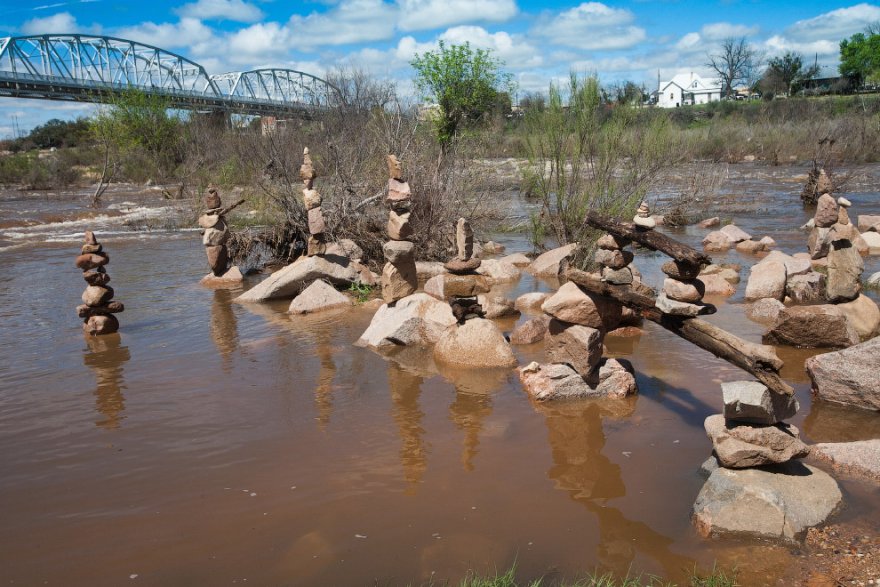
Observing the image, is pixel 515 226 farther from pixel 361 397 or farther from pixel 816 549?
pixel 816 549

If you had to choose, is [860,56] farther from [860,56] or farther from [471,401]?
[471,401]

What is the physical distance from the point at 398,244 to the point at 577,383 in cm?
368

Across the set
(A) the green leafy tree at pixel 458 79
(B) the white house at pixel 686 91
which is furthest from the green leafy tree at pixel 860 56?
(A) the green leafy tree at pixel 458 79

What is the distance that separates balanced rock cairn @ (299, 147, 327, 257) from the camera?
447 inches

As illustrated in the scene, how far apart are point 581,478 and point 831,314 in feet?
14.5

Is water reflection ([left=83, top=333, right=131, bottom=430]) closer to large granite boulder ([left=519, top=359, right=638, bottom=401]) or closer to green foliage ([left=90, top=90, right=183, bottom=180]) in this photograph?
large granite boulder ([left=519, top=359, right=638, bottom=401])

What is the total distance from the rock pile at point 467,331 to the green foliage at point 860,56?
66198 millimetres

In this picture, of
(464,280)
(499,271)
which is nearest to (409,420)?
(464,280)

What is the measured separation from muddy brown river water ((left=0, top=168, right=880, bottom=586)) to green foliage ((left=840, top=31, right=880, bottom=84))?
6644cm

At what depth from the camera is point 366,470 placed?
5402 mm

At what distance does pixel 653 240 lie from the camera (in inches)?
219

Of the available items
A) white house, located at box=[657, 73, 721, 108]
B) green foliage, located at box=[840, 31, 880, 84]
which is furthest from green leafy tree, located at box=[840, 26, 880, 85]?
white house, located at box=[657, 73, 721, 108]

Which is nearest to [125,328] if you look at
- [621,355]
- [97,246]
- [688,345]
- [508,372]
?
[97,246]

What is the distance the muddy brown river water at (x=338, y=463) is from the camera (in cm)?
425
